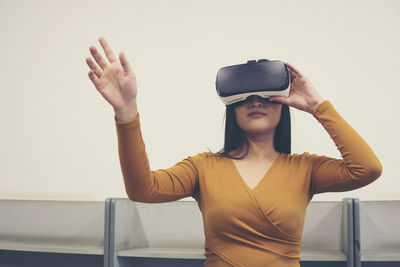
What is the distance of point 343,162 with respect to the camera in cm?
84

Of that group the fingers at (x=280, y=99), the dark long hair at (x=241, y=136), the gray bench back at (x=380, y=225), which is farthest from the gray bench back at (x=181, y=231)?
the fingers at (x=280, y=99)

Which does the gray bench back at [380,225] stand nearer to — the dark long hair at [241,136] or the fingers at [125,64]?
Result: the dark long hair at [241,136]

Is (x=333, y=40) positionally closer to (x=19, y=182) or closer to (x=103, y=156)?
(x=103, y=156)

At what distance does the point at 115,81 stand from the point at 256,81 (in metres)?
0.33

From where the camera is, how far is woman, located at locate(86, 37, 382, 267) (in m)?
0.76

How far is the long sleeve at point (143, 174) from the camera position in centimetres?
74

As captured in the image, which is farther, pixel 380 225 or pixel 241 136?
pixel 380 225

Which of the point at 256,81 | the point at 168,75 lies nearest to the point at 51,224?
the point at 168,75

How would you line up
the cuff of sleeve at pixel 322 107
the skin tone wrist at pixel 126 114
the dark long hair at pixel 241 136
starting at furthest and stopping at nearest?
the dark long hair at pixel 241 136 < the cuff of sleeve at pixel 322 107 < the skin tone wrist at pixel 126 114

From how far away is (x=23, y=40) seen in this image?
2.62 metres

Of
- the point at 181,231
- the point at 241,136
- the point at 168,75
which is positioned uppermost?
the point at 168,75

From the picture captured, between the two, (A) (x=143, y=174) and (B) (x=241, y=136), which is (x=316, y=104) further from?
(A) (x=143, y=174)

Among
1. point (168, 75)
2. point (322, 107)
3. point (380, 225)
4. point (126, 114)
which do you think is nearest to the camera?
point (126, 114)

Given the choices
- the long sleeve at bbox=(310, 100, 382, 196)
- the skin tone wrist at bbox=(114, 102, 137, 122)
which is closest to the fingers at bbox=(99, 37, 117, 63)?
the skin tone wrist at bbox=(114, 102, 137, 122)
